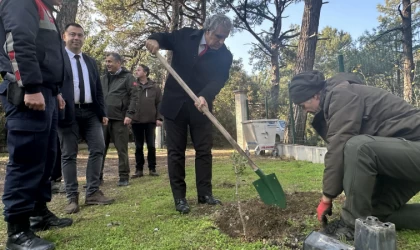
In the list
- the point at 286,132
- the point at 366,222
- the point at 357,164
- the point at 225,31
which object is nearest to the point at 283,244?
the point at 357,164

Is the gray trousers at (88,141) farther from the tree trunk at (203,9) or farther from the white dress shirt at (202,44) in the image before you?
the tree trunk at (203,9)

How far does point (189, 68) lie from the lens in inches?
139

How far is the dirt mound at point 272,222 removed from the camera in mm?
2371

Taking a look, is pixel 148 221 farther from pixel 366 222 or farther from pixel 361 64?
pixel 361 64

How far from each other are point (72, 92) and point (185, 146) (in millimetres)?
1300

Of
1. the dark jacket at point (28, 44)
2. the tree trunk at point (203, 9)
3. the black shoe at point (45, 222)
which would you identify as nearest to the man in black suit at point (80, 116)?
the black shoe at point (45, 222)

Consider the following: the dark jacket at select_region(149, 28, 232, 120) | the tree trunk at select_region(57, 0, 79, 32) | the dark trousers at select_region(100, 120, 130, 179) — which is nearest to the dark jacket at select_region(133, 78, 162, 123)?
the dark trousers at select_region(100, 120, 130, 179)

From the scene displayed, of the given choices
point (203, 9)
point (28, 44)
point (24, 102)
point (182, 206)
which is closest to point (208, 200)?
point (182, 206)

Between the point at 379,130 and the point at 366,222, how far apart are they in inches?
36.4

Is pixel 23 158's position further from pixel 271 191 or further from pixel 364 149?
pixel 364 149

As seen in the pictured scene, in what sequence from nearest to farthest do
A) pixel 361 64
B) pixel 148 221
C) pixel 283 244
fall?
1. pixel 283 244
2. pixel 148 221
3. pixel 361 64

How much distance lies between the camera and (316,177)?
4.82m

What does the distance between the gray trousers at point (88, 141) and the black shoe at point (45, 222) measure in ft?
2.35

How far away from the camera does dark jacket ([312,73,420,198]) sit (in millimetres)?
2188
